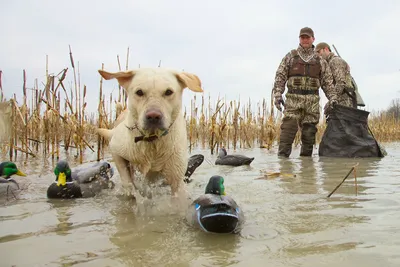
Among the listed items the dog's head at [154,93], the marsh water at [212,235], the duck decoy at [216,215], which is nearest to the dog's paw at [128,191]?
the marsh water at [212,235]

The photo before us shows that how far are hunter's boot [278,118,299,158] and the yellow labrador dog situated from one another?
16.9ft

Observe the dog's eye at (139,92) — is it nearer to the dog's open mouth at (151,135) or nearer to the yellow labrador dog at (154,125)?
the yellow labrador dog at (154,125)

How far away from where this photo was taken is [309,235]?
2658 millimetres

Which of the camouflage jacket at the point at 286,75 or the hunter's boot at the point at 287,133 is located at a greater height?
the camouflage jacket at the point at 286,75

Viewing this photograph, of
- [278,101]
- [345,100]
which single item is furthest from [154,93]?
[345,100]

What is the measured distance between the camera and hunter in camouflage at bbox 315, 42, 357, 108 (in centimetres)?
875

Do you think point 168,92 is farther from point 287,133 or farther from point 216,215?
point 287,133

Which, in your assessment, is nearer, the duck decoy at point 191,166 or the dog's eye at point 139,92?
the dog's eye at point 139,92

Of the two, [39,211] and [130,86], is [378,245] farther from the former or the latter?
[39,211]

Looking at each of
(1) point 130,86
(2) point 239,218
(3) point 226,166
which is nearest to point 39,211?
(1) point 130,86

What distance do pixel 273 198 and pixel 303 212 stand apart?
0.67 meters

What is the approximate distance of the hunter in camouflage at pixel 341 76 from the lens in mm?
8750

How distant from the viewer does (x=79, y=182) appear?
463cm

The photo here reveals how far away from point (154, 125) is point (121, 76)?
67 cm
